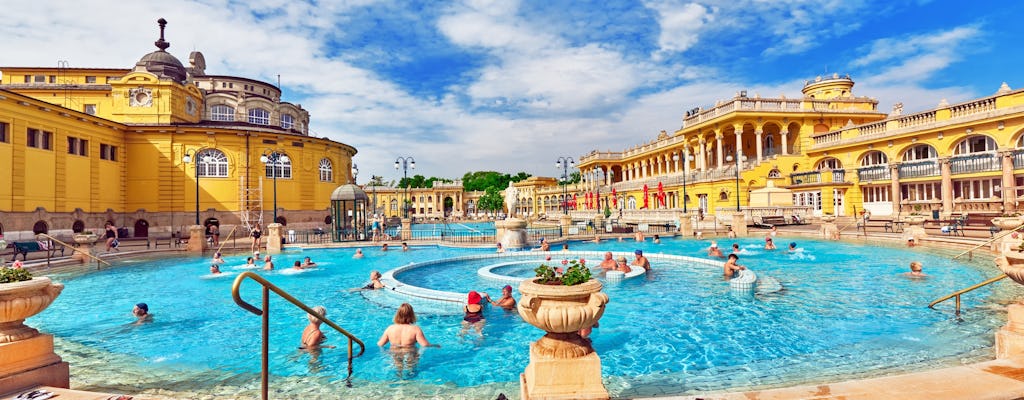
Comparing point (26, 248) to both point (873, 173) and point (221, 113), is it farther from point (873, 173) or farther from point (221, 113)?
point (873, 173)

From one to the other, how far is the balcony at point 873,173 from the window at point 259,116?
49105mm

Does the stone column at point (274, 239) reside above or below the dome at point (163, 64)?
below

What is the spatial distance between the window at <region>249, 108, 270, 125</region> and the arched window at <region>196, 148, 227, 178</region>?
7.79 meters

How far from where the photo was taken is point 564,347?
4.27 m

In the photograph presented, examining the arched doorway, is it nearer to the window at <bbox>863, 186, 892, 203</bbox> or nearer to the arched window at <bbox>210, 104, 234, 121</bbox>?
the arched window at <bbox>210, 104, 234, 121</bbox>

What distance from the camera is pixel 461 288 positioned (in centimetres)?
1331

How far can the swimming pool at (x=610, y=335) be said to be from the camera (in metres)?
6.32

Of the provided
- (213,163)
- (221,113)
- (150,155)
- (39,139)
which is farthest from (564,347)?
(221,113)

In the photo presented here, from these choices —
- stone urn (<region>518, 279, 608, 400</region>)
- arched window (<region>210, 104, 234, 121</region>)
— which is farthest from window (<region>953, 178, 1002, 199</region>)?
arched window (<region>210, 104, 234, 121</region>)

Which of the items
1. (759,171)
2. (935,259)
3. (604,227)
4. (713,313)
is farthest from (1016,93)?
→ (713,313)

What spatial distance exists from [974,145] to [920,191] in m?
3.88

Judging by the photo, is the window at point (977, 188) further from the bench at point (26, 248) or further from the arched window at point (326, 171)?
the bench at point (26, 248)

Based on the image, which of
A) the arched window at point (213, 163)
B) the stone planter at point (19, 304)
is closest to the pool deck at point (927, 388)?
the stone planter at point (19, 304)

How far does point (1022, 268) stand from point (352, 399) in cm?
832
